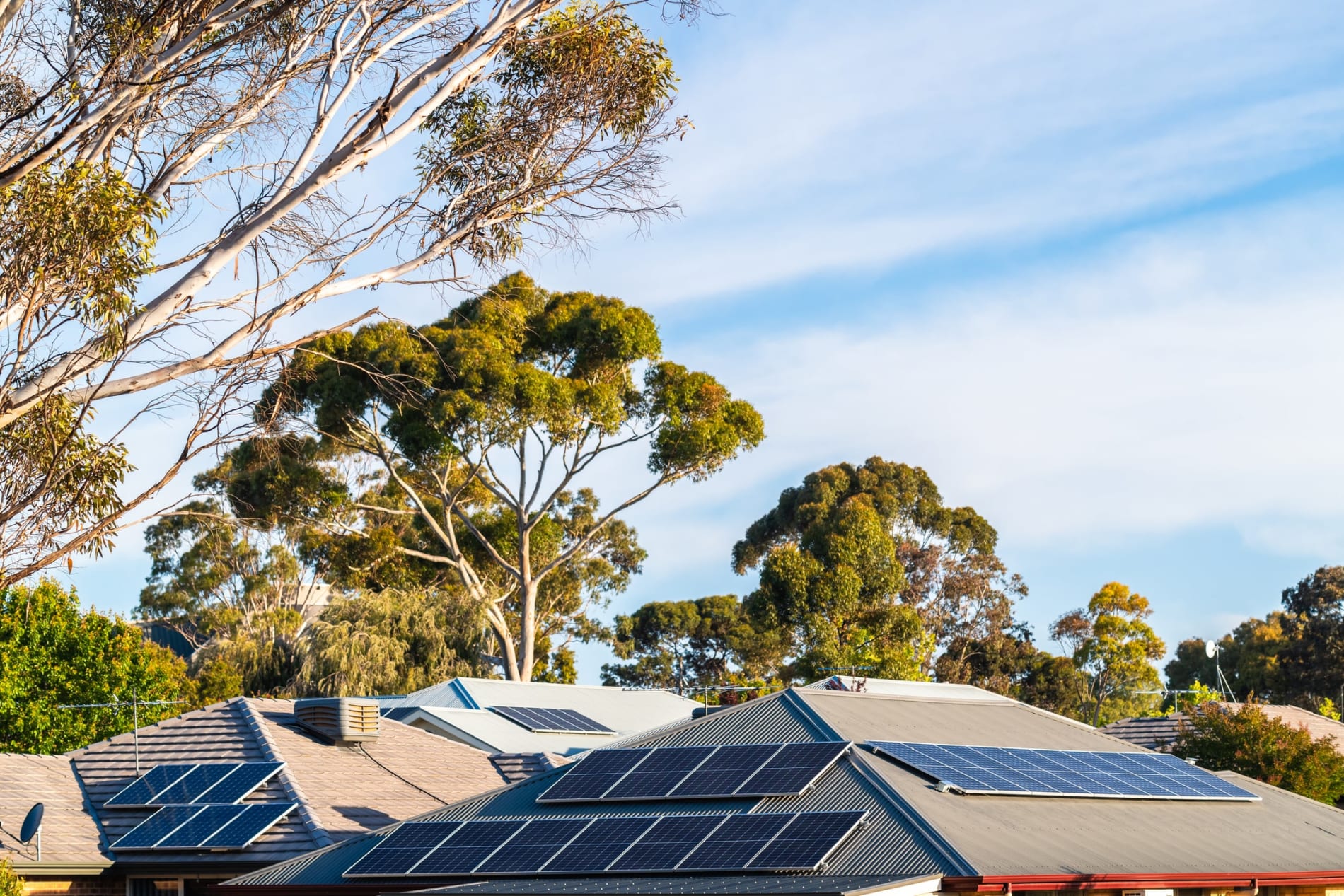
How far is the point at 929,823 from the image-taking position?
55.0ft

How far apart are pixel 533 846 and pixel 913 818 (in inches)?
189

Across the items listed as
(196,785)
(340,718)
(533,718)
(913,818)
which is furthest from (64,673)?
(913,818)

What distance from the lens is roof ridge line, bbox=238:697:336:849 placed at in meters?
22.1

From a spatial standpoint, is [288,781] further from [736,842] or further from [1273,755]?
[1273,755]

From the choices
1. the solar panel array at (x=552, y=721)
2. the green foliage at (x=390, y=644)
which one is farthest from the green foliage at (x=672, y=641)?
the solar panel array at (x=552, y=721)

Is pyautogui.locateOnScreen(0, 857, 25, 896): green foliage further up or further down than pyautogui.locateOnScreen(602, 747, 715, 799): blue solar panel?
further down

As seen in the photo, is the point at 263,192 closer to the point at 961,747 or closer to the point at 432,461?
the point at 961,747

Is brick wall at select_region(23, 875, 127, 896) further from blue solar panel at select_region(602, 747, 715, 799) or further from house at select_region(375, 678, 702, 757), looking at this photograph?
blue solar panel at select_region(602, 747, 715, 799)

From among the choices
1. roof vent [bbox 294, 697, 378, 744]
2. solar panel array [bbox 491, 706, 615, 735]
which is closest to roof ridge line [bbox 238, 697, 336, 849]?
roof vent [bbox 294, 697, 378, 744]

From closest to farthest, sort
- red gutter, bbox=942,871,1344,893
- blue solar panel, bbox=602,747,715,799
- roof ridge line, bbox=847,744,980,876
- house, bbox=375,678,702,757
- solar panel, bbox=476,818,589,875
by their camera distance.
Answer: red gutter, bbox=942,871,1344,893, roof ridge line, bbox=847,744,980,876, solar panel, bbox=476,818,589,875, blue solar panel, bbox=602,747,715,799, house, bbox=375,678,702,757

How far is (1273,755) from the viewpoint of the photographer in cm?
3353

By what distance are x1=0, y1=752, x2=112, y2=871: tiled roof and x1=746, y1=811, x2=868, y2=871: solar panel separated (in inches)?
470

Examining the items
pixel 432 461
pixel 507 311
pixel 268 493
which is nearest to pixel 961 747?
pixel 507 311

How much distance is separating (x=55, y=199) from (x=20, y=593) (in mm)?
35257
